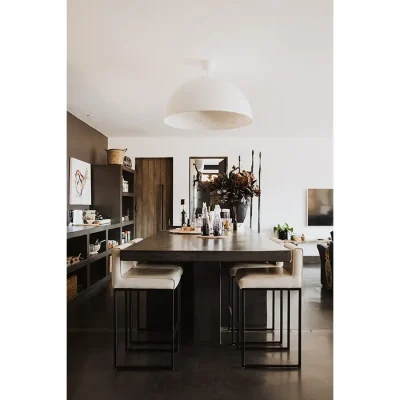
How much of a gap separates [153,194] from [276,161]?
8.23ft

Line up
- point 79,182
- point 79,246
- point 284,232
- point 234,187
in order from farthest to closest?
point 284,232, point 79,182, point 79,246, point 234,187

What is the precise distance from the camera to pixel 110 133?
7270 mm

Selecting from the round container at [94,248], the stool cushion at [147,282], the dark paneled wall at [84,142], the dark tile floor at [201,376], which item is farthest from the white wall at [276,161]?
the stool cushion at [147,282]

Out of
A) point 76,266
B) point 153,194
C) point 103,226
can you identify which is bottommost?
point 76,266

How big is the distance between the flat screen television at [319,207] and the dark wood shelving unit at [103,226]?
342cm

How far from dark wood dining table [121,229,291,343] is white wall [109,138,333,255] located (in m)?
4.29

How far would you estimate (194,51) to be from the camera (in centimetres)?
338

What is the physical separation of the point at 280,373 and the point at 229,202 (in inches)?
70.5

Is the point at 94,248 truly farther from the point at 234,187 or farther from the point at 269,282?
the point at 269,282

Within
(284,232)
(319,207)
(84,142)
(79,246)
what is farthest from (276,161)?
(79,246)
